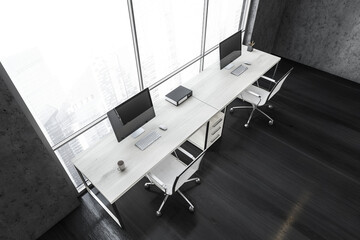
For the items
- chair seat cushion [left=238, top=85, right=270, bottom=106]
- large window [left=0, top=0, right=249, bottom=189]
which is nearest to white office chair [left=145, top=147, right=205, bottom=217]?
large window [left=0, top=0, right=249, bottom=189]

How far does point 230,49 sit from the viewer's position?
3578mm

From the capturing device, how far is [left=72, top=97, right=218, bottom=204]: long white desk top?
2355 millimetres

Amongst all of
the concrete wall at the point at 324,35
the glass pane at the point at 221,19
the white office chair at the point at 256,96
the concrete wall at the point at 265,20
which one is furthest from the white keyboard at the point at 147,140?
the concrete wall at the point at 324,35

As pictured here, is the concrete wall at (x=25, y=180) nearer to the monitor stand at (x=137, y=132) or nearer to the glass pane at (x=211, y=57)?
the monitor stand at (x=137, y=132)

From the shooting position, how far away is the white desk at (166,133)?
A: 7.85ft

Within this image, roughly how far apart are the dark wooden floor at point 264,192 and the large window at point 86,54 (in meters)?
0.92

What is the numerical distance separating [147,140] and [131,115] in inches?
13.8

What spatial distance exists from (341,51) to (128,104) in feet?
14.3

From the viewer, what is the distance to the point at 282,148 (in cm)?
363

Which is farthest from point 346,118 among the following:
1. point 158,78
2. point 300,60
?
point 158,78

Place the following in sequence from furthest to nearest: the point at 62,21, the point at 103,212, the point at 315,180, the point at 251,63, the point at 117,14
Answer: the point at 251,63
the point at 315,180
the point at 103,212
the point at 117,14
the point at 62,21

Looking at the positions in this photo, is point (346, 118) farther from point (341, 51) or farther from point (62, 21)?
point (62, 21)

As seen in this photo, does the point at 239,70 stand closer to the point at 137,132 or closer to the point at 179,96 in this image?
the point at 179,96

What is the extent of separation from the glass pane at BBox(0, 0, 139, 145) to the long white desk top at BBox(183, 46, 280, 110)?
3.28 feet
